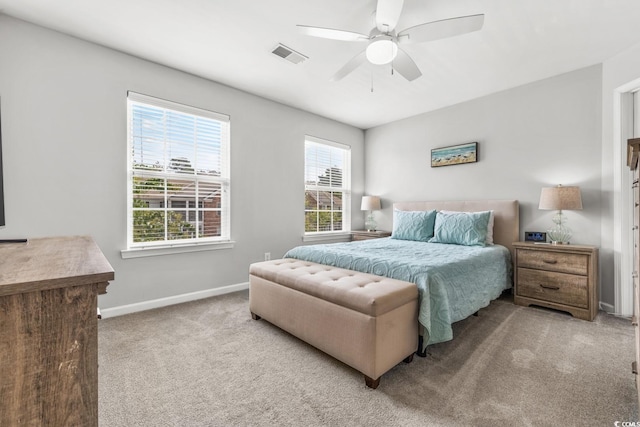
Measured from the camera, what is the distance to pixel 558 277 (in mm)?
2896

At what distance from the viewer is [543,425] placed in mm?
1414

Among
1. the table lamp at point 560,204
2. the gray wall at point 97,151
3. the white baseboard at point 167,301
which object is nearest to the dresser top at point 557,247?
the table lamp at point 560,204

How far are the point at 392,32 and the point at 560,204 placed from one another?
2454 millimetres

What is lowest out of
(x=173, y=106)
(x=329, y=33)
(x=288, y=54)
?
(x=173, y=106)

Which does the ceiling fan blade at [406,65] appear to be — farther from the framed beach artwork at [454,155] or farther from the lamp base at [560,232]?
the lamp base at [560,232]

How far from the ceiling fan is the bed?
5.35 ft

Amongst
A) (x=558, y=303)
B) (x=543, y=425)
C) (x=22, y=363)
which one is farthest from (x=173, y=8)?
(x=558, y=303)

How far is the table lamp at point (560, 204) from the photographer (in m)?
2.93

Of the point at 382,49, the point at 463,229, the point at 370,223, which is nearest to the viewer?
the point at 382,49

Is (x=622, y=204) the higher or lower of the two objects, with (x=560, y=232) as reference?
higher

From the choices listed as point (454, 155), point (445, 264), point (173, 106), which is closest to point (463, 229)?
point (454, 155)

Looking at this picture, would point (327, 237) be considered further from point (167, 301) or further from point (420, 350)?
point (420, 350)

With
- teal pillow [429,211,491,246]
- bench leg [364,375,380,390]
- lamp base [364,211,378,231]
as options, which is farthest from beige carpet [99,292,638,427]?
lamp base [364,211,378,231]

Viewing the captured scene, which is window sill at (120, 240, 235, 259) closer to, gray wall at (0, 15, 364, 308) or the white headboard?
gray wall at (0, 15, 364, 308)
